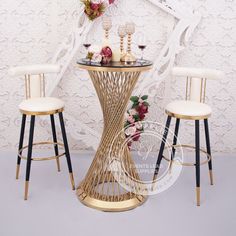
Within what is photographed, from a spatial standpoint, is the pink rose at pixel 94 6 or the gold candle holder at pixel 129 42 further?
the pink rose at pixel 94 6

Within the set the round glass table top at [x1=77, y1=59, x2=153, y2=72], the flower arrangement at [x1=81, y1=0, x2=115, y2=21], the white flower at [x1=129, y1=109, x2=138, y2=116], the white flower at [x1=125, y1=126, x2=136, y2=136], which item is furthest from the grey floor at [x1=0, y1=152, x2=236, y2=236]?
the flower arrangement at [x1=81, y1=0, x2=115, y2=21]

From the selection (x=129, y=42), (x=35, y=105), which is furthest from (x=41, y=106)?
(x=129, y=42)

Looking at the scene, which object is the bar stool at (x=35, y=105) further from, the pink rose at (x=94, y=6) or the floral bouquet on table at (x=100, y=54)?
the pink rose at (x=94, y=6)

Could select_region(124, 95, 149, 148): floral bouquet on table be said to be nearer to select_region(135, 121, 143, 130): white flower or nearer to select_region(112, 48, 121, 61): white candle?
select_region(135, 121, 143, 130): white flower

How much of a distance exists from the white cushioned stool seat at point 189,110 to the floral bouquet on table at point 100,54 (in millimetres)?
581

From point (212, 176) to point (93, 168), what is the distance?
3.40 ft

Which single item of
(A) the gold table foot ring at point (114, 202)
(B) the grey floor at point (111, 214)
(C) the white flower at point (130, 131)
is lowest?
(B) the grey floor at point (111, 214)

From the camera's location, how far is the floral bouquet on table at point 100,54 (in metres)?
2.48

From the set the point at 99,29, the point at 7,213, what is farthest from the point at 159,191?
the point at 99,29

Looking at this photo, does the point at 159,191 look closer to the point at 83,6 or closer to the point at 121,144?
the point at 121,144

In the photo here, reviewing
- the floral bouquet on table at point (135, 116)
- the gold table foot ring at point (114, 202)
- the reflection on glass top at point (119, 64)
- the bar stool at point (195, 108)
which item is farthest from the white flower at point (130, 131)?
the reflection on glass top at point (119, 64)

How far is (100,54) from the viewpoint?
2.50m

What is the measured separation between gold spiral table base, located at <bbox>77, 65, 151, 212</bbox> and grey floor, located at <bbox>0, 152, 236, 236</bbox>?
0.27ft

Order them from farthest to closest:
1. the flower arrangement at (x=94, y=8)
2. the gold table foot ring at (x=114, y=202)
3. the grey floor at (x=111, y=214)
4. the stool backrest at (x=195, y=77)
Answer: the flower arrangement at (x=94, y=8) < the stool backrest at (x=195, y=77) < the gold table foot ring at (x=114, y=202) < the grey floor at (x=111, y=214)
